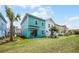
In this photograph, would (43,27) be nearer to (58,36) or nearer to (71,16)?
(58,36)

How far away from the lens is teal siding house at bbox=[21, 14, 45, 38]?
1847 millimetres

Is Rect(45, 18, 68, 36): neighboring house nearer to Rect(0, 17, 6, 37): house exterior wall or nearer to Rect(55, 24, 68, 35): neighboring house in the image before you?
Rect(55, 24, 68, 35): neighboring house

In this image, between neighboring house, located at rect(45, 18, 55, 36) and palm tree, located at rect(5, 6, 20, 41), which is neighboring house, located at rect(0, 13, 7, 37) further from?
neighboring house, located at rect(45, 18, 55, 36)

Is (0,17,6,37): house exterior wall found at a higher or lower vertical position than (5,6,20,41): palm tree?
lower

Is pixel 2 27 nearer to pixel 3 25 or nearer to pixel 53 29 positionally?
pixel 3 25

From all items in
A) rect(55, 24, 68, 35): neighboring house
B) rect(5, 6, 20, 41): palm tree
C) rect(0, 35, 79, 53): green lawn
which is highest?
rect(5, 6, 20, 41): palm tree

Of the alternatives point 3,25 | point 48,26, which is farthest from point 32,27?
point 3,25

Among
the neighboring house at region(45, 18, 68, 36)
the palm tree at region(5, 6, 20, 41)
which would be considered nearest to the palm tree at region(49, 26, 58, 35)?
the neighboring house at region(45, 18, 68, 36)

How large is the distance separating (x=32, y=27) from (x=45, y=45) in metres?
0.21

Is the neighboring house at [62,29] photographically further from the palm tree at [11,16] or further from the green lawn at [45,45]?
the palm tree at [11,16]

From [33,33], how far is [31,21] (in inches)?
4.5

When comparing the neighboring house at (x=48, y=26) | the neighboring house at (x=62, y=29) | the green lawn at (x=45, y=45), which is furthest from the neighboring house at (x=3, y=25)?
the neighboring house at (x=62, y=29)

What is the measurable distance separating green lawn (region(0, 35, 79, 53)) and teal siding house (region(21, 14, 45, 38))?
6 centimetres

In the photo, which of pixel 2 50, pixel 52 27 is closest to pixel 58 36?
pixel 52 27
